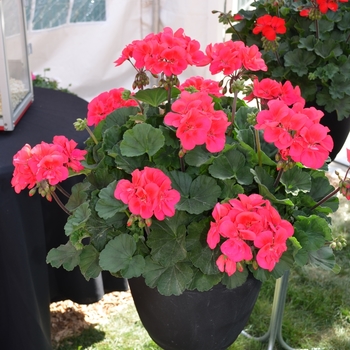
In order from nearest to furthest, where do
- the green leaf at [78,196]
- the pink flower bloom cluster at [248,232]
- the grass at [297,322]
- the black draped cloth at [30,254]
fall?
the pink flower bloom cluster at [248,232], the green leaf at [78,196], the black draped cloth at [30,254], the grass at [297,322]

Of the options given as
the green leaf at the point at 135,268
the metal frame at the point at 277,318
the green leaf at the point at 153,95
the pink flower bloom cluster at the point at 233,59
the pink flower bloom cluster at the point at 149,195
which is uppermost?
the pink flower bloom cluster at the point at 233,59

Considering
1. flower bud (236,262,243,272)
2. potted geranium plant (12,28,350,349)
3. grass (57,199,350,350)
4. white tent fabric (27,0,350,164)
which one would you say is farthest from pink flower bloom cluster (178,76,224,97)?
white tent fabric (27,0,350,164)

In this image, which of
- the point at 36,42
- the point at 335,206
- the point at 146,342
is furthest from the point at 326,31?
the point at 36,42

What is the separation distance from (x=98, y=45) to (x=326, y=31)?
2.33 metres

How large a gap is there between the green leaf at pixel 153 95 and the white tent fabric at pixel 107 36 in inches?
101

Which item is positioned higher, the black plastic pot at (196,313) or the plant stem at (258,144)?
the plant stem at (258,144)

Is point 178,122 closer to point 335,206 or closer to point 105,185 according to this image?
point 105,185

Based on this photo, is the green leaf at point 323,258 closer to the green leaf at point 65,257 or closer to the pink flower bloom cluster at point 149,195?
the pink flower bloom cluster at point 149,195

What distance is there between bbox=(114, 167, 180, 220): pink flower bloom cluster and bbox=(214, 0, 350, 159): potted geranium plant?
0.84 m

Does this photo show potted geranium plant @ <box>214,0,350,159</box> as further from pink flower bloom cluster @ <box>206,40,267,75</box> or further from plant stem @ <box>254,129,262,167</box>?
plant stem @ <box>254,129,262,167</box>

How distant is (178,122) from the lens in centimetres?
91

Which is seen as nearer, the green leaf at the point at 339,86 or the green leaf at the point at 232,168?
the green leaf at the point at 232,168

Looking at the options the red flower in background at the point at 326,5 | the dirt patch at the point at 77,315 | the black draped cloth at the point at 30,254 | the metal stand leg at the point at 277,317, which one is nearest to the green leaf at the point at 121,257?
the black draped cloth at the point at 30,254

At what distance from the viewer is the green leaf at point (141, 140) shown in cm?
94
